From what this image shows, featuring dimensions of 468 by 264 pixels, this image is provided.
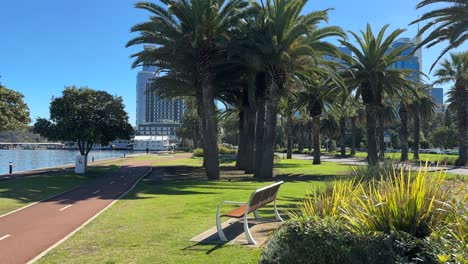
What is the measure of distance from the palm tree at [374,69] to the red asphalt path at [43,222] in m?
19.7

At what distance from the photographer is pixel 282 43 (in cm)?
2514

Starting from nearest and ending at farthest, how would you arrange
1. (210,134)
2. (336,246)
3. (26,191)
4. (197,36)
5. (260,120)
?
(336,246), (26,191), (197,36), (210,134), (260,120)

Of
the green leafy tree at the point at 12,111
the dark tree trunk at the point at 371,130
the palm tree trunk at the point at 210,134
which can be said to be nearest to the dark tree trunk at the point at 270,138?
the palm tree trunk at the point at 210,134

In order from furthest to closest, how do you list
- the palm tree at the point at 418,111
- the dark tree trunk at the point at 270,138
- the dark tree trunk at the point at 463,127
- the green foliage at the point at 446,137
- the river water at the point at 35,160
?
1. the green foliage at the point at 446,137
2. the palm tree at the point at 418,111
3. the river water at the point at 35,160
4. the dark tree trunk at the point at 463,127
5. the dark tree trunk at the point at 270,138

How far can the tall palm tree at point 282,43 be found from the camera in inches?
970

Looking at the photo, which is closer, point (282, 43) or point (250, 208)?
point (250, 208)

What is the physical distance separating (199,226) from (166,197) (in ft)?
22.1

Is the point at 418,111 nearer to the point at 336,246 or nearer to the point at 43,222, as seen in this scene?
the point at 43,222

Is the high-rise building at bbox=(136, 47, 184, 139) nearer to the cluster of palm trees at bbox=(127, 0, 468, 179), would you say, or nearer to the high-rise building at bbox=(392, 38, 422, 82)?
the high-rise building at bbox=(392, 38, 422, 82)

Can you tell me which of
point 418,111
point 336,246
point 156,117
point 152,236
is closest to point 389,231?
point 336,246

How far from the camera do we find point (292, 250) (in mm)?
5141

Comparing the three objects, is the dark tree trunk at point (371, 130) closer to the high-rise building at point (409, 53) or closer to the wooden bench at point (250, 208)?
the high-rise building at point (409, 53)

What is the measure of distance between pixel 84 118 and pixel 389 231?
98.7ft

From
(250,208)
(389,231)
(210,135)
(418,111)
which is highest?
(418,111)
